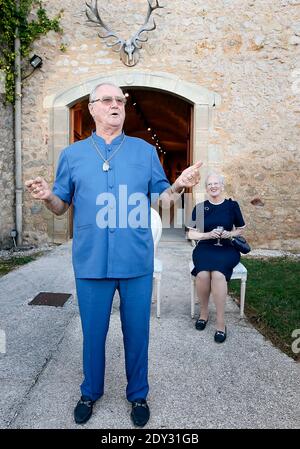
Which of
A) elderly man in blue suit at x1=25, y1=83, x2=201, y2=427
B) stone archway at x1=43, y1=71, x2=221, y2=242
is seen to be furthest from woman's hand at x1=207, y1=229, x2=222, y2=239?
stone archway at x1=43, y1=71, x2=221, y2=242

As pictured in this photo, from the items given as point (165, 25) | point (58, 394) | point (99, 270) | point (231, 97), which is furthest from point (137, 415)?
point (165, 25)

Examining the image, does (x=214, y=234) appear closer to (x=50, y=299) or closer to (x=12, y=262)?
(x=50, y=299)

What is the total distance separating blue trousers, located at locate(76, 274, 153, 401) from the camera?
1.79 metres

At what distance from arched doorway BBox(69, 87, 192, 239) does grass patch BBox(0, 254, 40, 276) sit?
1638mm

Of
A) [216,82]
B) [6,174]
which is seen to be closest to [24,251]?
[6,174]

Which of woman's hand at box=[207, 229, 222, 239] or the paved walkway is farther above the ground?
woman's hand at box=[207, 229, 222, 239]

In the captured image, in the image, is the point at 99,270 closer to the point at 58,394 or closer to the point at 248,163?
the point at 58,394

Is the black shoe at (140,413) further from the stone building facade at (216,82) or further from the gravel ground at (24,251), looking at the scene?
the stone building facade at (216,82)

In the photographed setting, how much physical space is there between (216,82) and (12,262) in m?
4.82

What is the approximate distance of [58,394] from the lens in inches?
77.6

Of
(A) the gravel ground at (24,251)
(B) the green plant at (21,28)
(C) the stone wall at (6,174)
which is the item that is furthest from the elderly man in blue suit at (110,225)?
(B) the green plant at (21,28)

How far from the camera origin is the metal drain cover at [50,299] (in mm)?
3480

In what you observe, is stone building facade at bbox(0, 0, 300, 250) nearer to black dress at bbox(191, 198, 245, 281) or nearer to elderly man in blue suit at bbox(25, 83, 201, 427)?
black dress at bbox(191, 198, 245, 281)

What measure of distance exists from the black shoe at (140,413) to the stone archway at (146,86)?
17.2 feet
